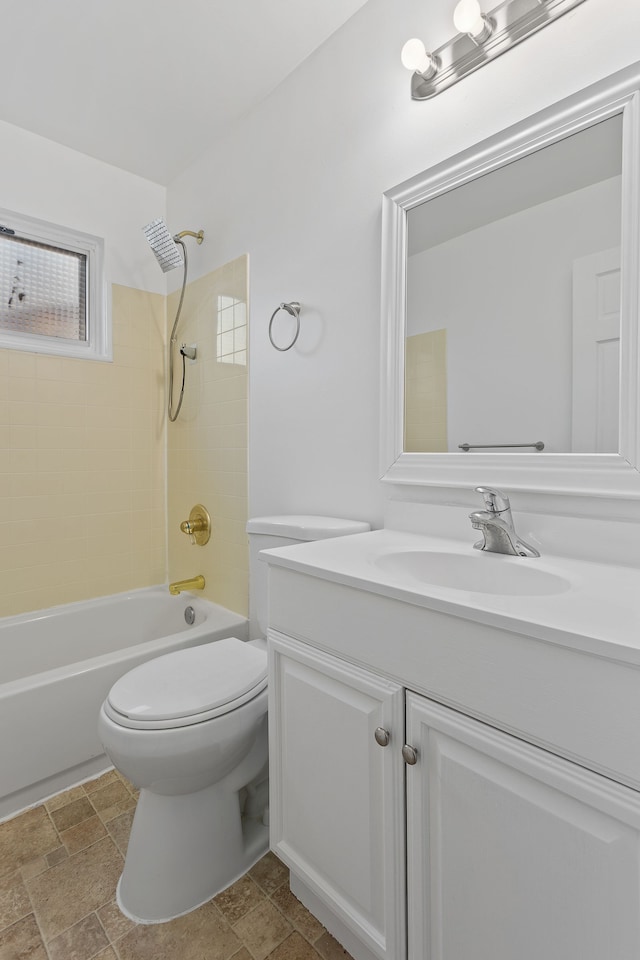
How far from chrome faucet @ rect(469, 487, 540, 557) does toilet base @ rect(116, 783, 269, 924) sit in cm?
94

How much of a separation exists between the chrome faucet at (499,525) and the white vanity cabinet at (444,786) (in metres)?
0.35

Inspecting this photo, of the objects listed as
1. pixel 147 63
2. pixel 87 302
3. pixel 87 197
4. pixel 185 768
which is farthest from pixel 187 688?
pixel 87 197

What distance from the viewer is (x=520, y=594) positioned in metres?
1.00

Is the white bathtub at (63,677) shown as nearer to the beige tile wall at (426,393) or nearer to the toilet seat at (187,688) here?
the toilet seat at (187,688)

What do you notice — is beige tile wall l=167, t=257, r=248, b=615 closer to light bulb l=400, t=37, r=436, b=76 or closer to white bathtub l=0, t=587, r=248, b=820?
white bathtub l=0, t=587, r=248, b=820

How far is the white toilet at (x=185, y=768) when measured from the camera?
111cm

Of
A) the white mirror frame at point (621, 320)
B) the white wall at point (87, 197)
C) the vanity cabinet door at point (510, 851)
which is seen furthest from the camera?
the white wall at point (87, 197)

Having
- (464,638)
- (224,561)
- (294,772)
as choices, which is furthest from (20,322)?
(464,638)

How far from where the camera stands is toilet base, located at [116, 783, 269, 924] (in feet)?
3.82

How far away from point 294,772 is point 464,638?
0.59 metres

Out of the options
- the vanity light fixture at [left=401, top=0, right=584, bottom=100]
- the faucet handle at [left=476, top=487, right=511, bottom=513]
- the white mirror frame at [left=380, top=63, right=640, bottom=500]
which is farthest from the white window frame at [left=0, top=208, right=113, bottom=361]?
the faucet handle at [left=476, top=487, right=511, bottom=513]

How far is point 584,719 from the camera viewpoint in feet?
2.07

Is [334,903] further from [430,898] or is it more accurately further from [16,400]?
[16,400]

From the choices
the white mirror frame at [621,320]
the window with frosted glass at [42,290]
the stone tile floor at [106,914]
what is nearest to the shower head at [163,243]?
the window with frosted glass at [42,290]
